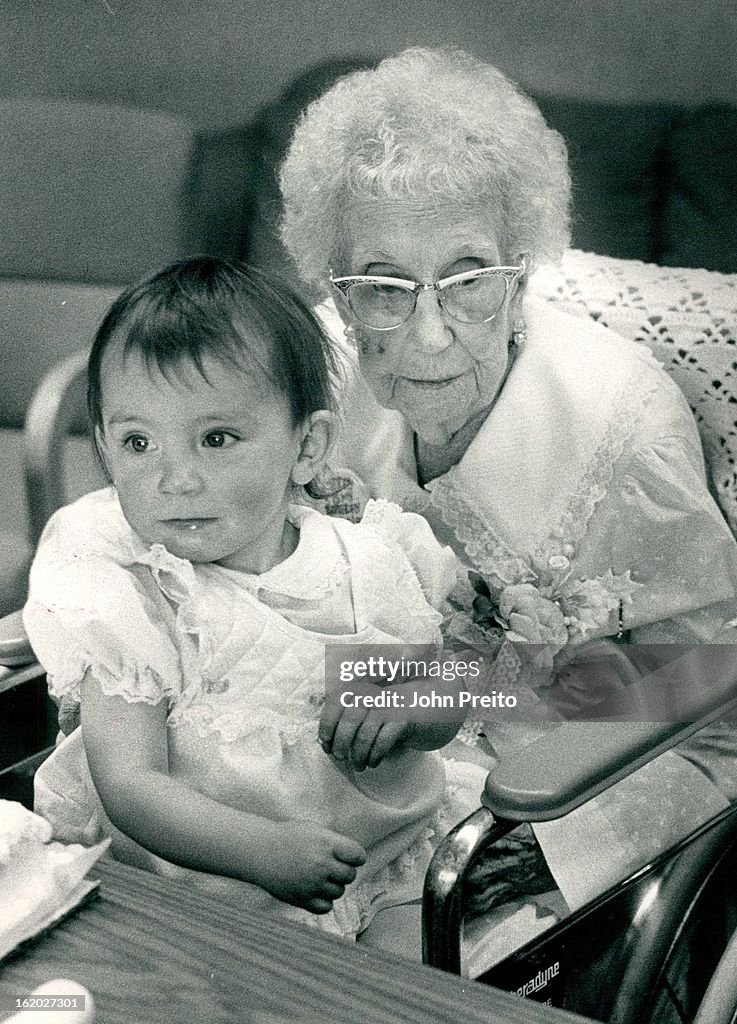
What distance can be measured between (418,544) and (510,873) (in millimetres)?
291

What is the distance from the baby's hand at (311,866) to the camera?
84 centimetres

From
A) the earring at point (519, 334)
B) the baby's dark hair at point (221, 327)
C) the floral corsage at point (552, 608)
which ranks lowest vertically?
the floral corsage at point (552, 608)

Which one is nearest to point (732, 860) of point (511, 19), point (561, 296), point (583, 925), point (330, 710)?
point (583, 925)

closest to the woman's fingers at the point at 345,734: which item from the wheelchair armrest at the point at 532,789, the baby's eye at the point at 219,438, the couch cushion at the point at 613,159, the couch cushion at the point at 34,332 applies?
the wheelchair armrest at the point at 532,789

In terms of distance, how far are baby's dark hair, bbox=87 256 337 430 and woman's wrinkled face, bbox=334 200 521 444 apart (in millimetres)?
95

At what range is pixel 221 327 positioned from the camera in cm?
85

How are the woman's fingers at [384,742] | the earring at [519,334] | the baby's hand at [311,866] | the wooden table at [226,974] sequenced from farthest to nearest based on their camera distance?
the earring at [519,334] → the woman's fingers at [384,742] → the baby's hand at [311,866] → the wooden table at [226,974]

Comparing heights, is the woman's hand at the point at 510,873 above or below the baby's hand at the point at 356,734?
below

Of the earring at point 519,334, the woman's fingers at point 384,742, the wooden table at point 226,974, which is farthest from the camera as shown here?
the earring at point 519,334

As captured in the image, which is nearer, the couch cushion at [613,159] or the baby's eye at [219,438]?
the baby's eye at [219,438]

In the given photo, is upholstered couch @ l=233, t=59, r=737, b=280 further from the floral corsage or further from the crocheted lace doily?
the floral corsage

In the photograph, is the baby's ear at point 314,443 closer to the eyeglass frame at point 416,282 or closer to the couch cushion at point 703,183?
the eyeglass frame at point 416,282

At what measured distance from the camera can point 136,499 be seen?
0.89 m

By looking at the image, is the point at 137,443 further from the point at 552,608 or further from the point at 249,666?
the point at 552,608
